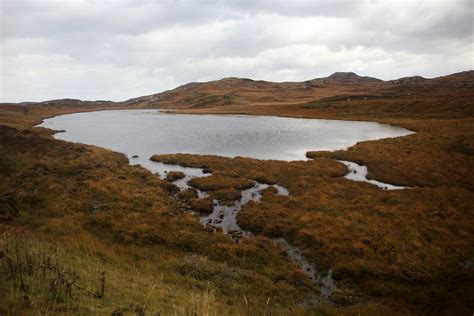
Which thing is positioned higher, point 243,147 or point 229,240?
point 243,147

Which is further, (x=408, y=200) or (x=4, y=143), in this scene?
(x=4, y=143)

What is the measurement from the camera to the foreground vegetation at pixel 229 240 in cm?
1351

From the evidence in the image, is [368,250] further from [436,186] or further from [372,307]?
[436,186]

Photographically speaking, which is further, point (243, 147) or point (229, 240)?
point (243, 147)

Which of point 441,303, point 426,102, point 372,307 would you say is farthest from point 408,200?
point 426,102

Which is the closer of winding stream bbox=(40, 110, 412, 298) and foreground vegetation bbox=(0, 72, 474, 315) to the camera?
foreground vegetation bbox=(0, 72, 474, 315)

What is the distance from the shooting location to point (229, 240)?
24656 mm

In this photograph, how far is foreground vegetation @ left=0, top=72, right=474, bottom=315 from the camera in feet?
44.3

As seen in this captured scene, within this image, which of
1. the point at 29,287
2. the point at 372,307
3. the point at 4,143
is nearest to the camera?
the point at 29,287


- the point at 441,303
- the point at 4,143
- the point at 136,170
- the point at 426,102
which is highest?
the point at 426,102

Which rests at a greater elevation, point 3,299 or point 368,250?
point 3,299

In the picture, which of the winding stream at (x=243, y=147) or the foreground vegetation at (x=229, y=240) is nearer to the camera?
the foreground vegetation at (x=229, y=240)

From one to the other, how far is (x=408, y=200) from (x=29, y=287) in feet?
109

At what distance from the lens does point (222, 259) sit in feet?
72.0
